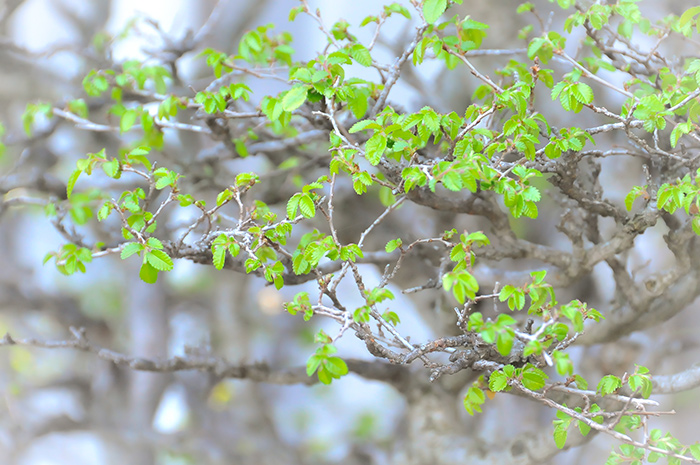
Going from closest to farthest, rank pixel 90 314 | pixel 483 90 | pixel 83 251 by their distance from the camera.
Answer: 1. pixel 83 251
2. pixel 483 90
3. pixel 90 314

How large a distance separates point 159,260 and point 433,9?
20.2 inches

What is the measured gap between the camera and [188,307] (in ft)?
7.20

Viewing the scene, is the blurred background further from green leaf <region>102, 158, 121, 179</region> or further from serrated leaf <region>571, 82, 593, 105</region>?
serrated leaf <region>571, 82, 593, 105</region>

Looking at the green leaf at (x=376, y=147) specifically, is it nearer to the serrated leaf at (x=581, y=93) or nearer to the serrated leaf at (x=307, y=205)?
the serrated leaf at (x=307, y=205)

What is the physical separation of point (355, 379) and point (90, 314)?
1111mm

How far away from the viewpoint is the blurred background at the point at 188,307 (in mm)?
1458

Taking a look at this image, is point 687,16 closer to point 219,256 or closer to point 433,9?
point 433,9

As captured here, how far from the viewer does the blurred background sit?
57.4 inches

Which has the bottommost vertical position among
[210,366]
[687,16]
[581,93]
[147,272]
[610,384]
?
[210,366]

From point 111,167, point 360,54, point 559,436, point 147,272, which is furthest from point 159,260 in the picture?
point 559,436

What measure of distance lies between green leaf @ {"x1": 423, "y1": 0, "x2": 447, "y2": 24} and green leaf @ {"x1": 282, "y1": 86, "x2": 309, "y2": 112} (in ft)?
0.64

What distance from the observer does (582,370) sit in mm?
1613

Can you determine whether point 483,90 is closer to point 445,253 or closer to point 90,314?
point 445,253

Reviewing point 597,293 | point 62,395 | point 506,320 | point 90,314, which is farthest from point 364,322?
point 62,395
